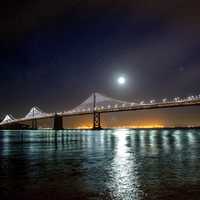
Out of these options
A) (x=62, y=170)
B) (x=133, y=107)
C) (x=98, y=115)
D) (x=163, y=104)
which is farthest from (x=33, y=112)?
(x=62, y=170)

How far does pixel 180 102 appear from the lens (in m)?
86.4

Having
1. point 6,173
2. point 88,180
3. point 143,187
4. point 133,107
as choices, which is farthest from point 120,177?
point 133,107

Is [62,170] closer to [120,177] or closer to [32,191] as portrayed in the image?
[120,177]

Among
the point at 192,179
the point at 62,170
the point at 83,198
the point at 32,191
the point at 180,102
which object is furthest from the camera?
the point at 180,102

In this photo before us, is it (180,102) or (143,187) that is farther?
(180,102)

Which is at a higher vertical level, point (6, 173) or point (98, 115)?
point (98, 115)

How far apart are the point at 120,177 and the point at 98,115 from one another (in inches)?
4066

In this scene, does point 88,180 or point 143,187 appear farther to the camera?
point 88,180

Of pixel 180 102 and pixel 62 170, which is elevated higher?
pixel 180 102

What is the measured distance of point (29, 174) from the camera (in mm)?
15477

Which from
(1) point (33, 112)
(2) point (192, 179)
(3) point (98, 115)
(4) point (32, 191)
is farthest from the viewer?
(1) point (33, 112)

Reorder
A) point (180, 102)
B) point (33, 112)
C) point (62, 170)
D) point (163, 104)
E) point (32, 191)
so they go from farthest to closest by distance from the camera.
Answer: point (33, 112) → point (163, 104) → point (180, 102) → point (62, 170) → point (32, 191)

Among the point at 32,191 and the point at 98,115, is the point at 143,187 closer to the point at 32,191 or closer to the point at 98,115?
the point at 32,191

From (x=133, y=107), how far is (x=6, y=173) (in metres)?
84.2
